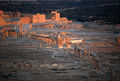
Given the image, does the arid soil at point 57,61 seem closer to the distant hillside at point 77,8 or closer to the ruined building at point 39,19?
the ruined building at point 39,19

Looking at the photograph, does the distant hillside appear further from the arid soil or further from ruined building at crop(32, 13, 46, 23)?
the arid soil

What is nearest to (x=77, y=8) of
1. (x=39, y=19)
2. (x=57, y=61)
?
(x=39, y=19)

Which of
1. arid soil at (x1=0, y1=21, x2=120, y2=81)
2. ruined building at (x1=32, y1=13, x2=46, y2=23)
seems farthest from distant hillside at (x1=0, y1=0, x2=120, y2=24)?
arid soil at (x1=0, y1=21, x2=120, y2=81)

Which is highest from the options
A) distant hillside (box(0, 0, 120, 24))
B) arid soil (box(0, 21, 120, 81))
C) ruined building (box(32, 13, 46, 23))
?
distant hillside (box(0, 0, 120, 24))

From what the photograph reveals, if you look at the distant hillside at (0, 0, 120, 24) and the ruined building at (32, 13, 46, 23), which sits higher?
the distant hillside at (0, 0, 120, 24)

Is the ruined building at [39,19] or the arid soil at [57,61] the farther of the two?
the ruined building at [39,19]

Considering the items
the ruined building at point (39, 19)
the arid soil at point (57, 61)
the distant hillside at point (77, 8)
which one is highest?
the distant hillside at point (77, 8)

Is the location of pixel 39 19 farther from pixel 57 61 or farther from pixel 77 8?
pixel 57 61

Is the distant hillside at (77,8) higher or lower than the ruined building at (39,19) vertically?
higher

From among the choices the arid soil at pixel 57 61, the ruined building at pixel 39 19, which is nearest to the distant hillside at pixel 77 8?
the ruined building at pixel 39 19

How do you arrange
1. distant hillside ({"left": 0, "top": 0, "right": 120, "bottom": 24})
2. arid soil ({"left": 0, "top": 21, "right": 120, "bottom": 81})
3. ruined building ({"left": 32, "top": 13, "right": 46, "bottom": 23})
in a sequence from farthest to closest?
distant hillside ({"left": 0, "top": 0, "right": 120, "bottom": 24}) < ruined building ({"left": 32, "top": 13, "right": 46, "bottom": 23}) < arid soil ({"left": 0, "top": 21, "right": 120, "bottom": 81})

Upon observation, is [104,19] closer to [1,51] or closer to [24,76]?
[1,51]

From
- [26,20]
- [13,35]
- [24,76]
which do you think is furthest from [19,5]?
[24,76]

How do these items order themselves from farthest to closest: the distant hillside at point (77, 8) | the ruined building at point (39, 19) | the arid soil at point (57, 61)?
the distant hillside at point (77, 8) < the ruined building at point (39, 19) < the arid soil at point (57, 61)
